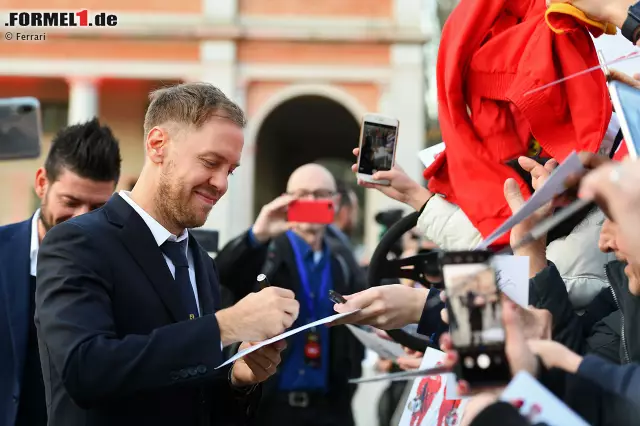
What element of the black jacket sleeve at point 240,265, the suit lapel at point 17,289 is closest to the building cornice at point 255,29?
the black jacket sleeve at point 240,265

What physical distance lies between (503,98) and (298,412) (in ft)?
8.81

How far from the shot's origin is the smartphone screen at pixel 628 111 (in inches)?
53.0

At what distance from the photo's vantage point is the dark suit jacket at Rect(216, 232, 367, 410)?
14.2 ft

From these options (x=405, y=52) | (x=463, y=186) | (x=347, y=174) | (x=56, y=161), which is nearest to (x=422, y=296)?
(x=463, y=186)

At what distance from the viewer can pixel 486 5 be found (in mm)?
2197

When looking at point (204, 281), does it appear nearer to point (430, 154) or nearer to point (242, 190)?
point (430, 154)

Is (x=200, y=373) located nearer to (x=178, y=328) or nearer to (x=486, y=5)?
(x=178, y=328)

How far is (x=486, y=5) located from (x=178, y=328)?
1.17m

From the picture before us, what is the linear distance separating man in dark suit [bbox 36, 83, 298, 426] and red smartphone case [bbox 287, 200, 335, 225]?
6.53 feet

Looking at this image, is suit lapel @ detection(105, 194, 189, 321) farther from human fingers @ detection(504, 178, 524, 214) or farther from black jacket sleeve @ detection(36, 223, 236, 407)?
human fingers @ detection(504, 178, 524, 214)

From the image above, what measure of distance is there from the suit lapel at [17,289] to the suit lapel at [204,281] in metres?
0.80

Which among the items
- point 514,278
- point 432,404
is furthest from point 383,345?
point 514,278

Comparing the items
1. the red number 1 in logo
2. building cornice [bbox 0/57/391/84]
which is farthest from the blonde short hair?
building cornice [bbox 0/57/391/84]

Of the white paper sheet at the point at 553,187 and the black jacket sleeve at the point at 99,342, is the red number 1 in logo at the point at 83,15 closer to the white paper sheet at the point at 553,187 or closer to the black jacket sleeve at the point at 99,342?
the black jacket sleeve at the point at 99,342
